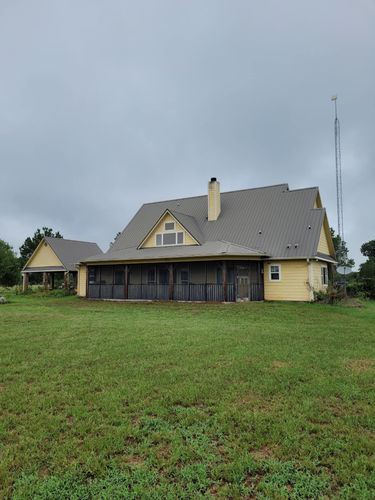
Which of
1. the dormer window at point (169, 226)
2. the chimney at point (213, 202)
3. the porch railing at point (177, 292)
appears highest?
the chimney at point (213, 202)

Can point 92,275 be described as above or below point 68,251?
below

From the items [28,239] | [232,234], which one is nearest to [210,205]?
[232,234]

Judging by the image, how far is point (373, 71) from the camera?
68.5ft

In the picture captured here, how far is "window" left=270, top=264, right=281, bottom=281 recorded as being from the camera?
65.0 ft

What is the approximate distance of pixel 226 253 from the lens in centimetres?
1789

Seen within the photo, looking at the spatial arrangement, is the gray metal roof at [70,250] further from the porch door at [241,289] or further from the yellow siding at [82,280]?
the porch door at [241,289]

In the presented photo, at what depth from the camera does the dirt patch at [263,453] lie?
3.15m

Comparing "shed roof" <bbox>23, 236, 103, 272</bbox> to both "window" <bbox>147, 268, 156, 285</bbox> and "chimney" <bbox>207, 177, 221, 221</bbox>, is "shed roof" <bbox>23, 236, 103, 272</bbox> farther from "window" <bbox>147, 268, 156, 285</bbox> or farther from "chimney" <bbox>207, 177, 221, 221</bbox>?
"chimney" <bbox>207, 177, 221, 221</bbox>

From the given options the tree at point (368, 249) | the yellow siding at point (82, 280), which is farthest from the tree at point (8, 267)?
the tree at point (368, 249)

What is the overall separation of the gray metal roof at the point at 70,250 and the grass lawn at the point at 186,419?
25.9 metres

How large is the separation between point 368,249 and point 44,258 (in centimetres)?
5546

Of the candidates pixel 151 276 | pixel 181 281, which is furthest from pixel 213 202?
pixel 151 276

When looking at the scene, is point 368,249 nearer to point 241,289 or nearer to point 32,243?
point 241,289

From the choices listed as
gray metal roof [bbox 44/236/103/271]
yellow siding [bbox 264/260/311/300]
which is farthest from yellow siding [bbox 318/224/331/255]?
gray metal roof [bbox 44/236/103/271]
